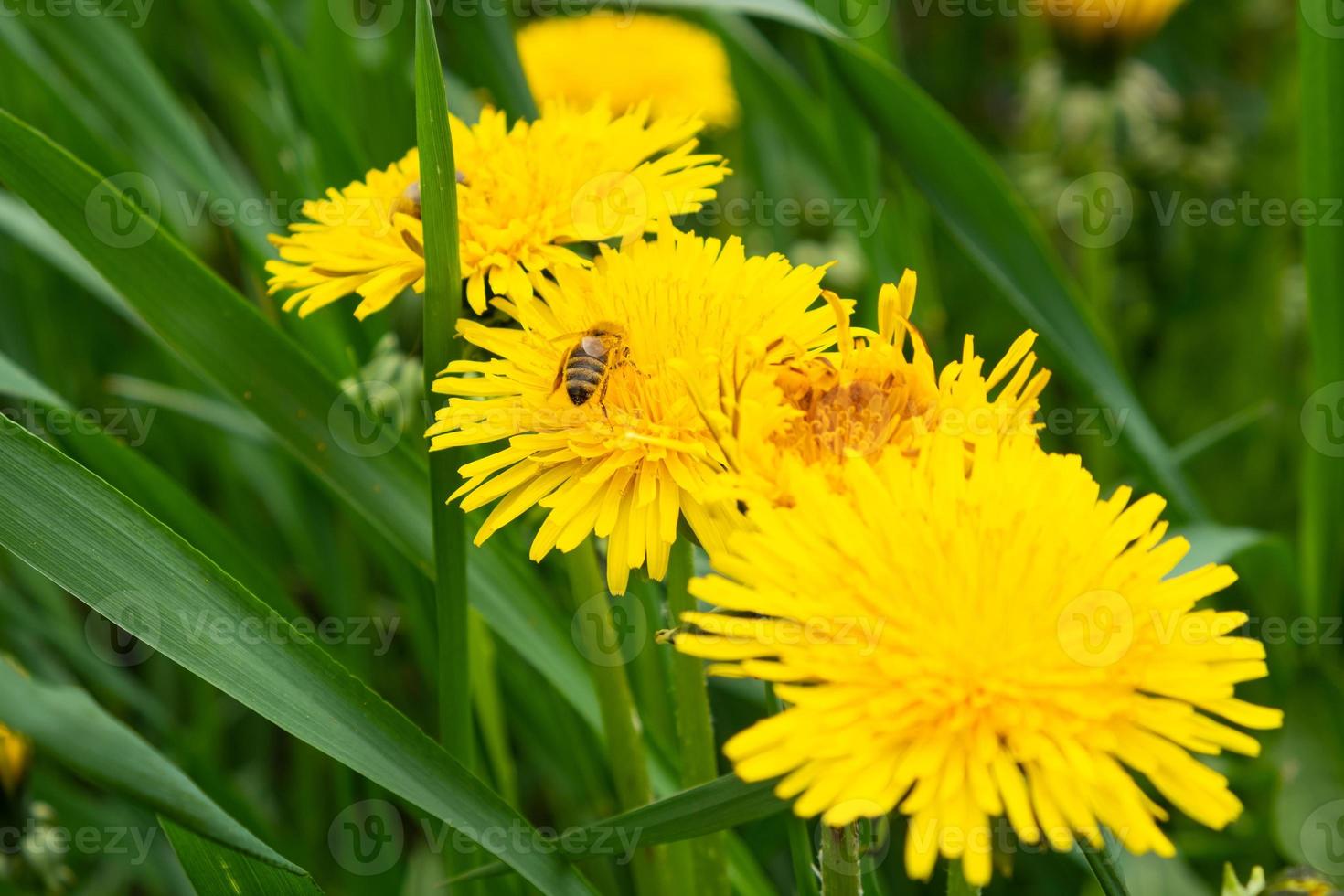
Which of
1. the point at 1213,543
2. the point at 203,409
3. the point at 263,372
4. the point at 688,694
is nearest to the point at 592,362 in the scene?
the point at 688,694

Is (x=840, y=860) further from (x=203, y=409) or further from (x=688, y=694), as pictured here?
(x=203, y=409)

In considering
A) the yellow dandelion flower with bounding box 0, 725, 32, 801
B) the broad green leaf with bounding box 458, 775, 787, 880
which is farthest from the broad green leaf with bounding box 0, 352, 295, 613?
the broad green leaf with bounding box 458, 775, 787, 880

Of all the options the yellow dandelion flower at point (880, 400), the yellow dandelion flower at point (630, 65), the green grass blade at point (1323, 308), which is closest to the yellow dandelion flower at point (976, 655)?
the yellow dandelion flower at point (880, 400)

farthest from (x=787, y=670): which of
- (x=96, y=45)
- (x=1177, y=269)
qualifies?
(x=1177, y=269)

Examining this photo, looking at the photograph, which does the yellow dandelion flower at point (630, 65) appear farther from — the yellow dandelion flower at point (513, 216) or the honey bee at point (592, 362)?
the honey bee at point (592, 362)

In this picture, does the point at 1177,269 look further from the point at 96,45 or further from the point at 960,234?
the point at 96,45
